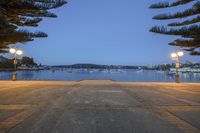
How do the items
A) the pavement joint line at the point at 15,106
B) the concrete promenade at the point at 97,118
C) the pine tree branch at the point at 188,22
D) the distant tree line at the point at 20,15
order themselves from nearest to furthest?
1. the concrete promenade at the point at 97,118
2. the pavement joint line at the point at 15,106
3. the distant tree line at the point at 20,15
4. the pine tree branch at the point at 188,22

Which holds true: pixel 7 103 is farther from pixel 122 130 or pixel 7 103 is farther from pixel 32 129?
pixel 122 130

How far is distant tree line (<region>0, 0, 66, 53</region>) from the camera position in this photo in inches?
671

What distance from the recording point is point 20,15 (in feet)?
66.3

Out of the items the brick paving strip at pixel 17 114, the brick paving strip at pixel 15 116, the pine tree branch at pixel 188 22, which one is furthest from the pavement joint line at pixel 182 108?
the pine tree branch at pixel 188 22

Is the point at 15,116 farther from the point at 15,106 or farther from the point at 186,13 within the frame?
the point at 186,13

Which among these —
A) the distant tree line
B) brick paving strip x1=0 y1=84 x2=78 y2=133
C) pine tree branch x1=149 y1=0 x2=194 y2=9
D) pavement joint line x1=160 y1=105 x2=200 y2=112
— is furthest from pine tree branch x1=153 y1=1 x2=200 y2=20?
brick paving strip x1=0 y1=84 x2=78 y2=133

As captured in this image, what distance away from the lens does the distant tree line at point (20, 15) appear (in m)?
17.0

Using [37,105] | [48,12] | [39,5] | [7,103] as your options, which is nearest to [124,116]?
[37,105]

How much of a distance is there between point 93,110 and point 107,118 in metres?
1.26

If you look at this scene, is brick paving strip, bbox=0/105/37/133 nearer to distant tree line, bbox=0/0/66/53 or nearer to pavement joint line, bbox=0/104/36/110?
pavement joint line, bbox=0/104/36/110

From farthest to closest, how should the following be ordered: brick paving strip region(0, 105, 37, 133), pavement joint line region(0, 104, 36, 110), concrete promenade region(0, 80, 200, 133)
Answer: pavement joint line region(0, 104, 36, 110), brick paving strip region(0, 105, 37, 133), concrete promenade region(0, 80, 200, 133)

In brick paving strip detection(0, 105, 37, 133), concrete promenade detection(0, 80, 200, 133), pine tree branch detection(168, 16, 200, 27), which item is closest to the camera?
concrete promenade detection(0, 80, 200, 133)

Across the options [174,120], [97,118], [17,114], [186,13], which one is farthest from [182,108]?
[186,13]

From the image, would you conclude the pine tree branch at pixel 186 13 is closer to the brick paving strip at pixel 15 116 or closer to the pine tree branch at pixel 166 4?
the pine tree branch at pixel 166 4
